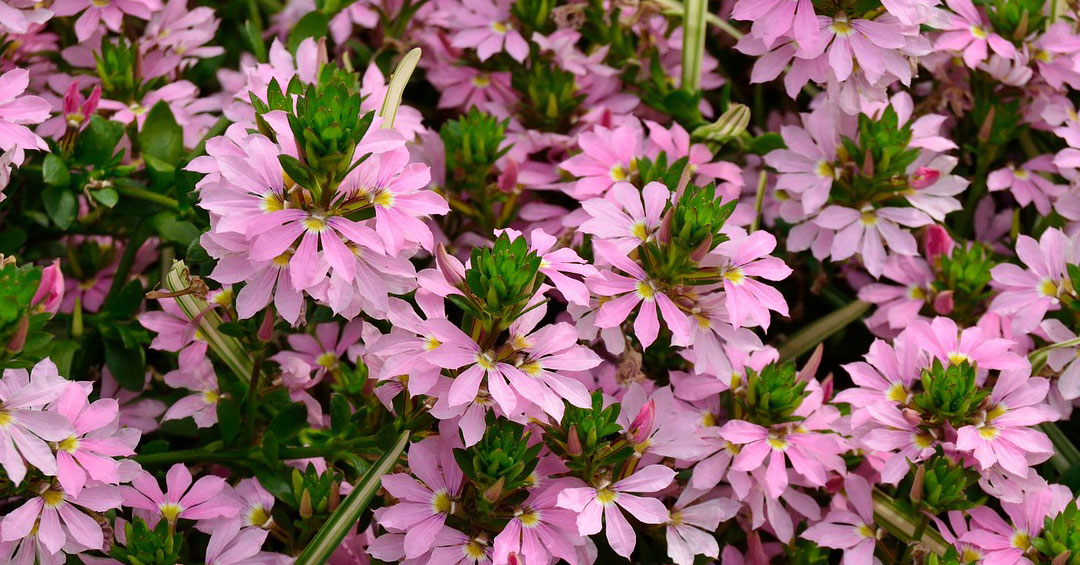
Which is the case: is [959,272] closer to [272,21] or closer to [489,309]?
[489,309]

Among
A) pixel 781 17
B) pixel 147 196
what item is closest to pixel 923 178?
pixel 781 17

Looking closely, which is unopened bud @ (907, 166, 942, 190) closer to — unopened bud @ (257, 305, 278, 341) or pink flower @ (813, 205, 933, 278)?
pink flower @ (813, 205, 933, 278)

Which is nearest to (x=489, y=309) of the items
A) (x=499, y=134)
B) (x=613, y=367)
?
(x=613, y=367)

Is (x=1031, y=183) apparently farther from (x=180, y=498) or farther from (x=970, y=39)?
(x=180, y=498)

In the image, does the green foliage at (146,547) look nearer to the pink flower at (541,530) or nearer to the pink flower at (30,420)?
the pink flower at (30,420)

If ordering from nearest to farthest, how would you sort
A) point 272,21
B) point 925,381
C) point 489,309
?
point 489,309
point 925,381
point 272,21
